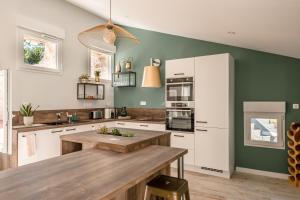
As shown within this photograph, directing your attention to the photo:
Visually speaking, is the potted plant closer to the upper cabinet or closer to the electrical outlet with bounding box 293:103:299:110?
the upper cabinet

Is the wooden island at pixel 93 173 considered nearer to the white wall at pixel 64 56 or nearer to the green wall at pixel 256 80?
the white wall at pixel 64 56

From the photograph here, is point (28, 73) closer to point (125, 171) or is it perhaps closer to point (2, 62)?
point (2, 62)

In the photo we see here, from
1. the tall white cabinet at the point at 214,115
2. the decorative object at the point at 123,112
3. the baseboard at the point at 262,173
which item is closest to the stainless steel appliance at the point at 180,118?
the tall white cabinet at the point at 214,115

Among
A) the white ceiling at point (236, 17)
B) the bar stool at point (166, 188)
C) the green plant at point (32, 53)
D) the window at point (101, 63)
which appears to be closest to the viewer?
the bar stool at point (166, 188)

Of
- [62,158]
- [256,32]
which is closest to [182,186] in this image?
[62,158]

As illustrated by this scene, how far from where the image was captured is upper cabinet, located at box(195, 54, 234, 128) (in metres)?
3.69

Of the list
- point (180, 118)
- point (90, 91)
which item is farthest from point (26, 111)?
point (180, 118)

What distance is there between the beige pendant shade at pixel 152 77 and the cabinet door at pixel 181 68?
48 cm

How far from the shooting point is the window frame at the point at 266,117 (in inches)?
146

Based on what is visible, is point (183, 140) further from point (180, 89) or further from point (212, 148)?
point (180, 89)

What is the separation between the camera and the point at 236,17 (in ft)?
8.09

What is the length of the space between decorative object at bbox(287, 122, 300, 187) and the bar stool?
7.86 feet

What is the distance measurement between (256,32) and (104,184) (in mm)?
2669

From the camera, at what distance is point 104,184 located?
1304 mm
